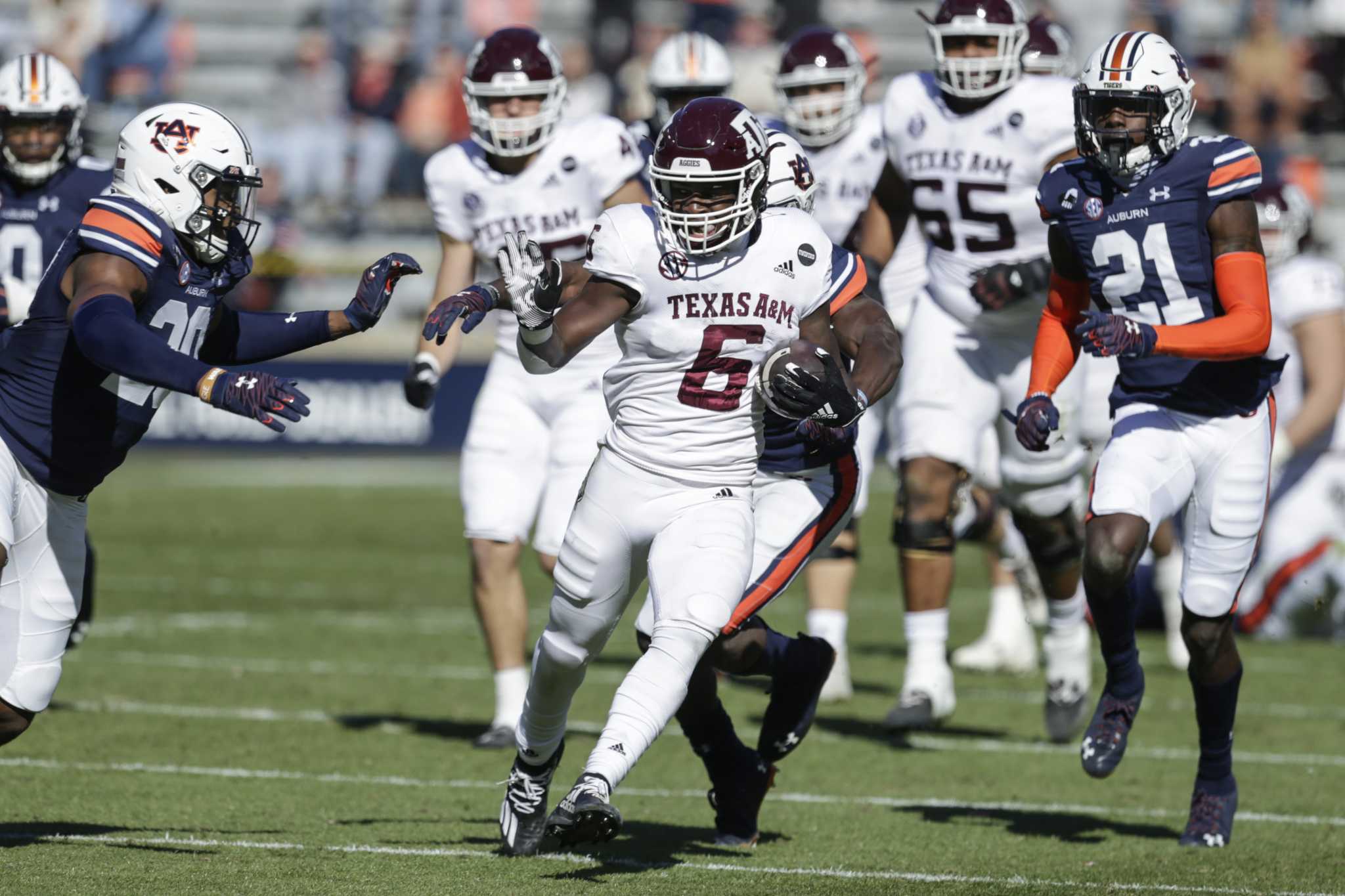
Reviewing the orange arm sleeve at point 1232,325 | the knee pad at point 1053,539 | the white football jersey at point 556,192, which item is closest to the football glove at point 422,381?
the white football jersey at point 556,192

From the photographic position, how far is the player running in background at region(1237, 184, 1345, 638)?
9109 mm

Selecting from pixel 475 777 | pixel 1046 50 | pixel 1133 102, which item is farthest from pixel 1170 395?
pixel 1046 50

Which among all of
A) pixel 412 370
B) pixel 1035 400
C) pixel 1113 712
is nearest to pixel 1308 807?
pixel 1113 712

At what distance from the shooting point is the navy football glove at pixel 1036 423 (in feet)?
17.5

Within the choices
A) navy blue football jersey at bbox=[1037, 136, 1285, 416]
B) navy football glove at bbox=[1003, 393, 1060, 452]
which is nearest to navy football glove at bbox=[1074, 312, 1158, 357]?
navy football glove at bbox=[1003, 393, 1060, 452]

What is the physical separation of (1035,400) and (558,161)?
2.52m

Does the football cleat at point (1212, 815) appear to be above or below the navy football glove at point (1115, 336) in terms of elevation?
below

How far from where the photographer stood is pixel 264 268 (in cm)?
1789

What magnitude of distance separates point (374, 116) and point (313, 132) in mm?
661

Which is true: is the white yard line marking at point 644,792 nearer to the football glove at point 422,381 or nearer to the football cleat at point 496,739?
the football cleat at point 496,739

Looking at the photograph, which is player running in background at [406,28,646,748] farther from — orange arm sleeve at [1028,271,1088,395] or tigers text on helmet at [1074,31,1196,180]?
tigers text on helmet at [1074,31,1196,180]

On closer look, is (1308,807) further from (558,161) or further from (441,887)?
(558,161)

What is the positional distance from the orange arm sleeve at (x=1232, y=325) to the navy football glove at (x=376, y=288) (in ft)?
6.35

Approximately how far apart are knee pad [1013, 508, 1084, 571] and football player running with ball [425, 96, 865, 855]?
260 centimetres
